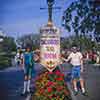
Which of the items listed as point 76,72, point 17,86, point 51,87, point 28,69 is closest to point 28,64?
point 28,69

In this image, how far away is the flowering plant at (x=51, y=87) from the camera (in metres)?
10.4

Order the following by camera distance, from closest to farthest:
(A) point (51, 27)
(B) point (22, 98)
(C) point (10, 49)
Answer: (A) point (51, 27), (C) point (10, 49), (B) point (22, 98)

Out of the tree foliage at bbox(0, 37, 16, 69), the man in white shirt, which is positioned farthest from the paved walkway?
Result: the tree foliage at bbox(0, 37, 16, 69)

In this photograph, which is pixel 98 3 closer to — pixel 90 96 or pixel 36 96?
pixel 36 96

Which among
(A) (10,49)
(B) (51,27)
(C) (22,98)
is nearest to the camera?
(B) (51,27)

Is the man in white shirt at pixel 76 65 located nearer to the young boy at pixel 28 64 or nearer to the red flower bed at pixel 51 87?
the young boy at pixel 28 64

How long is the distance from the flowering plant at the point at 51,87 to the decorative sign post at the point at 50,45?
9.4 inches

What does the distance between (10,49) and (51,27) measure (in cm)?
162

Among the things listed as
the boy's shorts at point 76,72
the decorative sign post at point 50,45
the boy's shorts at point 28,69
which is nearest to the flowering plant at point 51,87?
the decorative sign post at point 50,45

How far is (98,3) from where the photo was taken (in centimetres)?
881

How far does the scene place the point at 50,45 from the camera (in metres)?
10.4

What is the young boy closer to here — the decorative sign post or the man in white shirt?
the man in white shirt

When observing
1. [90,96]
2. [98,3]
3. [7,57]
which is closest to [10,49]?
[7,57]

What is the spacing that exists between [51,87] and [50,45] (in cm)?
86
